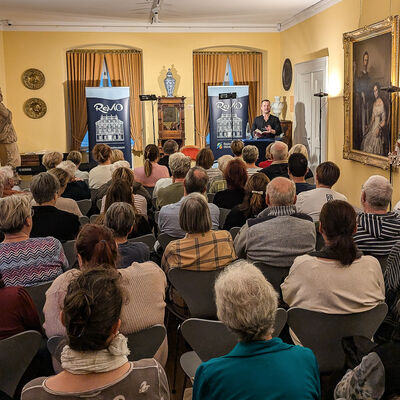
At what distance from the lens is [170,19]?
10.6 metres

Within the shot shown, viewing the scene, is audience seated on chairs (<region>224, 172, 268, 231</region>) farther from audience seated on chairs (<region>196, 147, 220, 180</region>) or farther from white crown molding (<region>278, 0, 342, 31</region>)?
white crown molding (<region>278, 0, 342, 31</region>)

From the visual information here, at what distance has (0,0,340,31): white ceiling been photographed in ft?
28.8

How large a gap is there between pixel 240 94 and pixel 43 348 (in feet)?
30.2

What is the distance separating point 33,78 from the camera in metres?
11.1

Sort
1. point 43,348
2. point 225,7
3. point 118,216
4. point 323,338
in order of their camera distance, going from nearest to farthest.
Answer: point 323,338 < point 43,348 < point 118,216 < point 225,7

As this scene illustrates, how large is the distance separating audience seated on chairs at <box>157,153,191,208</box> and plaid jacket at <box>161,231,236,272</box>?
1879 mm

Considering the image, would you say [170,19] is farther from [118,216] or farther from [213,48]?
[118,216]

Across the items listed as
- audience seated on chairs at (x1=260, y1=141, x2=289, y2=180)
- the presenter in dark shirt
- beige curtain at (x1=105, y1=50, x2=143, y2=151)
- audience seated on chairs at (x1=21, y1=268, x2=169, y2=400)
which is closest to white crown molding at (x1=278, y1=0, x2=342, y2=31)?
the presenter in dark shirt

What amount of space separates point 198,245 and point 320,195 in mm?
1668

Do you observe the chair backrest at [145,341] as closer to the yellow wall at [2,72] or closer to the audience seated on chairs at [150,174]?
the audience seated on chairs at [150,174]

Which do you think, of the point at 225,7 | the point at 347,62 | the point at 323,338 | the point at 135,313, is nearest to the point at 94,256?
the point at 135,313

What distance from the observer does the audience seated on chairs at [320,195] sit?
14.6ft

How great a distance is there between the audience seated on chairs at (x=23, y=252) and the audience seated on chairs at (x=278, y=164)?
10.9ft

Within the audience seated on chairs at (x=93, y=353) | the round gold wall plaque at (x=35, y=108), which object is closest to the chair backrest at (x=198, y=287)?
the audience seated on chairs at (x=93, y=353)
